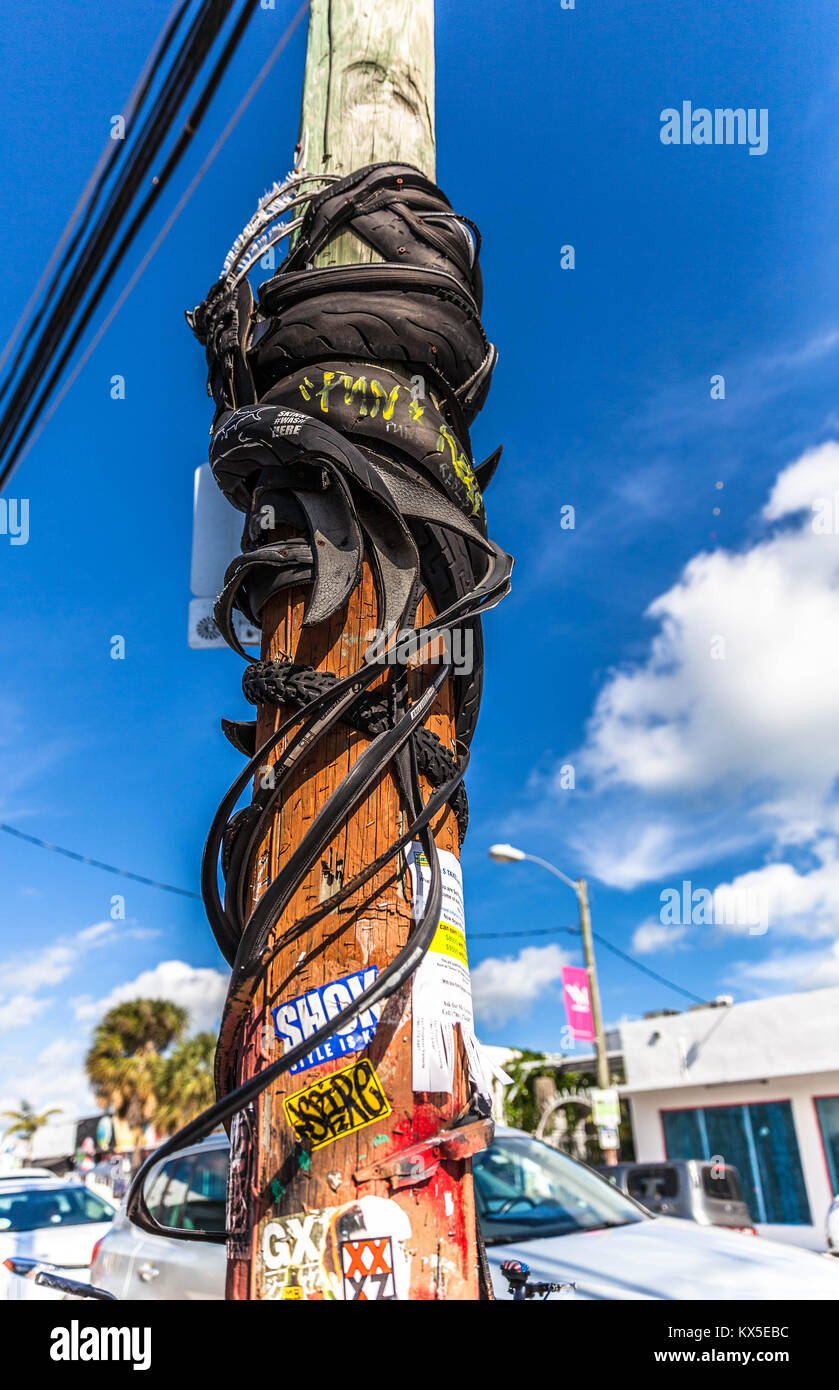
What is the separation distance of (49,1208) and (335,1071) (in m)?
8.99

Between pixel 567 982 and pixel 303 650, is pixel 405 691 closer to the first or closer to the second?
pixel 303 650

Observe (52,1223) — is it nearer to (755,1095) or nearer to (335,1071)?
(335,1071)

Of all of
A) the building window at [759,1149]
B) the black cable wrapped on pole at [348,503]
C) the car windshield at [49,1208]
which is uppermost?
the black cable wrapped on pole at [348,503]

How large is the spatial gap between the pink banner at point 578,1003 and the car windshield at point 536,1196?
1324cm

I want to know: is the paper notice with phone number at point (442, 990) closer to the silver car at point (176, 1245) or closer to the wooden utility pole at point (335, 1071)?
the wooden utility pole at point (335, 1071)

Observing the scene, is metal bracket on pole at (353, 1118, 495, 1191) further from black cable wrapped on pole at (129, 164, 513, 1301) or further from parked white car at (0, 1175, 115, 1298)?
parked white car at (0, 1175, 115, 1298)

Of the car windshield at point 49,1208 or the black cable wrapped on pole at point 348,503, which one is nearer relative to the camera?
the black cable wrapped on pole at point 348,503

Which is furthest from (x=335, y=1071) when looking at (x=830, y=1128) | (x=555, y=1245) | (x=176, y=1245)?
(x=830, y=1128)

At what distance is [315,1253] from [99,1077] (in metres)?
40.0

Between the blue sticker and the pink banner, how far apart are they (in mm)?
16937

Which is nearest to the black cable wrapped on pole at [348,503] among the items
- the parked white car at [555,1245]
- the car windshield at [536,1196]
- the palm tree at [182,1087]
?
the parked white car at [555,1245]

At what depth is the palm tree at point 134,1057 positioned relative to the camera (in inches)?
1426

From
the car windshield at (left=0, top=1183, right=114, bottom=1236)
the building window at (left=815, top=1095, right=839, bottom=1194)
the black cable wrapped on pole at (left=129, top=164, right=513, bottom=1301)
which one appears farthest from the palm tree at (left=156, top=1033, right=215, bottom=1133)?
the black cable wrapped on pole at (left=129, top=164, right=513, bottom=1301)
